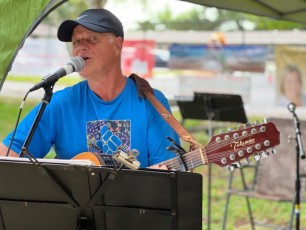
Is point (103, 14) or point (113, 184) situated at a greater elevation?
point (103, 14)

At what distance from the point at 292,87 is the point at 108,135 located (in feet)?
23.2

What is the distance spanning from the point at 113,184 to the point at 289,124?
342 centimetres

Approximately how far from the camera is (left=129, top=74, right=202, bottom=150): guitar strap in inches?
125

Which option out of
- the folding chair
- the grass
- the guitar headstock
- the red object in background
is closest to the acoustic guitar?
the guitar headstock

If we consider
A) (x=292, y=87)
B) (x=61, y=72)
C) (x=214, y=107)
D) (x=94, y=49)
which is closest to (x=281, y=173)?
(x=214, y=107)

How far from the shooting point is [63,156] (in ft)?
11.3

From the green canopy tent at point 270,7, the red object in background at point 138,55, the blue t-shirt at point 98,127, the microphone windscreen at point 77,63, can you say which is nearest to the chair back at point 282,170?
the green canopy tent at point 270,7

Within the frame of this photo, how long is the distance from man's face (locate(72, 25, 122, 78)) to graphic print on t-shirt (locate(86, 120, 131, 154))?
270 millimetres

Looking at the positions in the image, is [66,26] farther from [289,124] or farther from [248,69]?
[248,69]

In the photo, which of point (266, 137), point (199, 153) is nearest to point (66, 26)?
point (199, 153)

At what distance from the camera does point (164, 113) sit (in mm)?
3287

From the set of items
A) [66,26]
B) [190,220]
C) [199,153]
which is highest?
[66,26]

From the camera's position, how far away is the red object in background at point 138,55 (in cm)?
1252

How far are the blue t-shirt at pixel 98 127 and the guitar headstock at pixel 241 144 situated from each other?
12.8 inches
